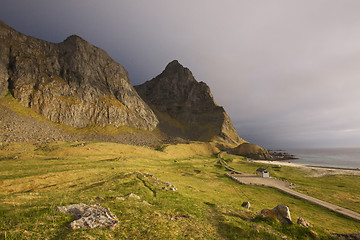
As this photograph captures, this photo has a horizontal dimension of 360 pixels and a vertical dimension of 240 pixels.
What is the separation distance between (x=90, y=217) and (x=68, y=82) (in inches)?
5225

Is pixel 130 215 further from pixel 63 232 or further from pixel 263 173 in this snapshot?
pixel 263 173

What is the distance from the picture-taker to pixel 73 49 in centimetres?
12344

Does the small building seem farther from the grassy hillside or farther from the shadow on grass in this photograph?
the shadow on grass

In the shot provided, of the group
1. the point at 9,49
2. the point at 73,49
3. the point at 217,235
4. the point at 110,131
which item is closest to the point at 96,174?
the point at 217,235

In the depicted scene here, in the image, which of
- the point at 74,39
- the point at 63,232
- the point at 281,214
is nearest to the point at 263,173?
the point at 281,214

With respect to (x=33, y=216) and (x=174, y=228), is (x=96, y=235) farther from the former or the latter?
(x=174, y=228)

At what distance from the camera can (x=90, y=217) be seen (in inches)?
380

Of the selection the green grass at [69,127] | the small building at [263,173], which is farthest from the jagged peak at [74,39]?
the small building at [263,173]

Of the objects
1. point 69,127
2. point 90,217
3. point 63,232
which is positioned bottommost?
point 90,217

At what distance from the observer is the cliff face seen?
88688 mm

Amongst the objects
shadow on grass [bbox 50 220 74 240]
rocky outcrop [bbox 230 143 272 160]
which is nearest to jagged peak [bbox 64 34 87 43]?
shadow on grass [bbox 50 220 74 240]

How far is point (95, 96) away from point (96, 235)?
13421 cm

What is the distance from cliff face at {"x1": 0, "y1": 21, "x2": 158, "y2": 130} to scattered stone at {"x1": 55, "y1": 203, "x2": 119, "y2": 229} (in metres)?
110

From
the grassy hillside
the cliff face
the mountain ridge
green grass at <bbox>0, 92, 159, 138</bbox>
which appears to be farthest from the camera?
the mountain ridge
